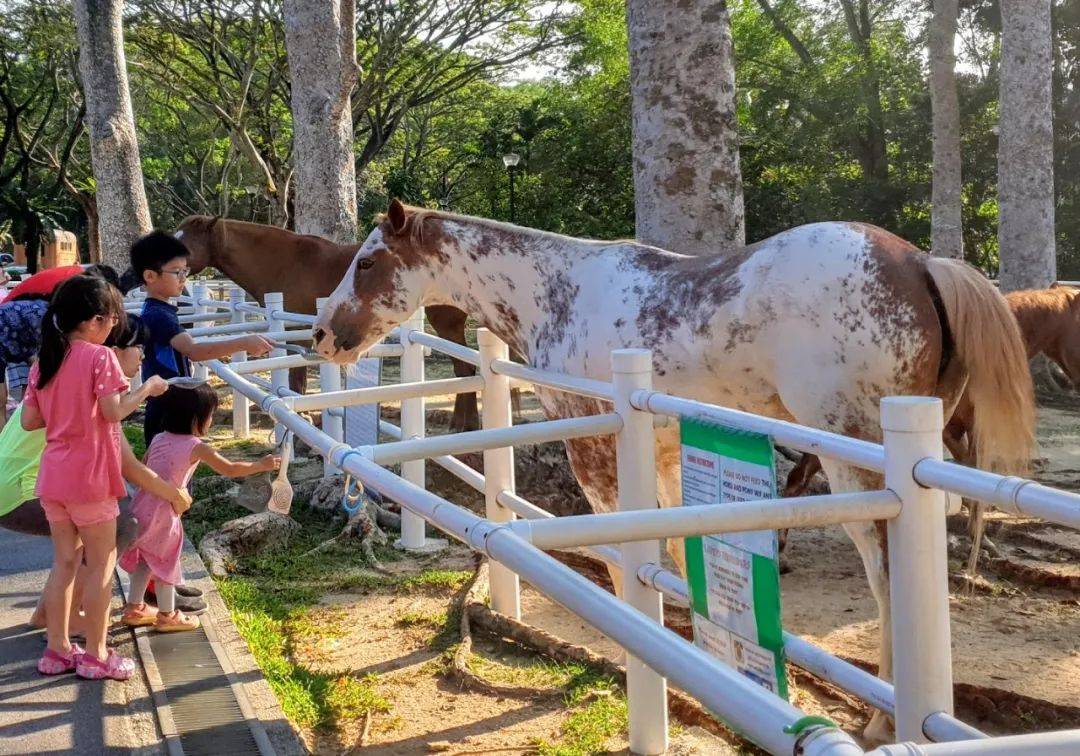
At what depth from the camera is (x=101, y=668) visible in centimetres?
Answer: 386

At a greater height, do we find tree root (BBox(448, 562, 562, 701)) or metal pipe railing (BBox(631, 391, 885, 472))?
metal pipe railing (BBox(631, 391, 885, 472))

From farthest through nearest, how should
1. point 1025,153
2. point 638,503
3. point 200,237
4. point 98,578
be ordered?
point 1025,153, point 200,237, point 98,578, point 638,503

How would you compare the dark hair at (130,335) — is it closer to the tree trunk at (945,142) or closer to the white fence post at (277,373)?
the white fence post at (277,373)

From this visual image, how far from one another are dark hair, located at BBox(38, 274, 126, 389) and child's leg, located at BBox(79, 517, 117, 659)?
58 centimetres

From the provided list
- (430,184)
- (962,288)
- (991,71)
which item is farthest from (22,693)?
(430,184)

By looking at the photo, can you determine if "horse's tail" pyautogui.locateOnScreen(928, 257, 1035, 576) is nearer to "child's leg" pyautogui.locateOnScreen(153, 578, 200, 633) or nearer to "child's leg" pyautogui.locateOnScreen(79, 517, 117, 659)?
"child's leg" pyautogui.locateOnScreen(79, 517, 117, 659)

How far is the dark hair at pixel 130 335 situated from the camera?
14.7 feet

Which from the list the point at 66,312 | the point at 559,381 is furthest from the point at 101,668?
the point at 559,381

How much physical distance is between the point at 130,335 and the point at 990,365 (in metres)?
3.55

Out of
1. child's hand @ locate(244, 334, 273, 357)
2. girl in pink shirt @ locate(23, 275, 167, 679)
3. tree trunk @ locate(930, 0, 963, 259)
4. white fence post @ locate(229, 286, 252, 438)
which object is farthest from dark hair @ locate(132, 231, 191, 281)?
tree trunk @ locate(930, 0, 963, 259)

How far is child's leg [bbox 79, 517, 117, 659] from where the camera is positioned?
381 cm

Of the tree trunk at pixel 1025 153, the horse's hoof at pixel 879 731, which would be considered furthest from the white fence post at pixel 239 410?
the tree trunk at pixel 1025 153

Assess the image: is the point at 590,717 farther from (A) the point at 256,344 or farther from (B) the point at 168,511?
(A) the point at 256,344

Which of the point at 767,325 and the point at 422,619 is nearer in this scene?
the point at 767,325
